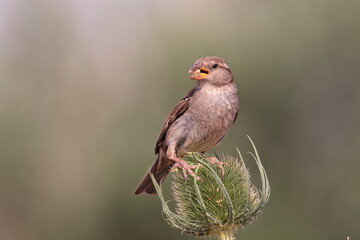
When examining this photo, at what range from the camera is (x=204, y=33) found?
18.1 meters

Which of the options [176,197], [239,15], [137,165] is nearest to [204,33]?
[239,15]

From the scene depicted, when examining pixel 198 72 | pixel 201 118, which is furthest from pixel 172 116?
pixel 198 72

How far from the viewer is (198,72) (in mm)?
6250

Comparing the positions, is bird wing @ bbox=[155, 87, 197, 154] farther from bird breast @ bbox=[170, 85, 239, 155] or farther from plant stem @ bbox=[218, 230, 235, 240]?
plant stem @ bbox=[218, 230, 235, 240]

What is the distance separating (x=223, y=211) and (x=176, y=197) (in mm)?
427

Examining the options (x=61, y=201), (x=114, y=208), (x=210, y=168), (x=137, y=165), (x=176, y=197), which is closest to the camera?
(x=210, y=168)

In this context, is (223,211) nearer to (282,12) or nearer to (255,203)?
(255,203)

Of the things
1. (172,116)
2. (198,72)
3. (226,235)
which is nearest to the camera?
(226,235)

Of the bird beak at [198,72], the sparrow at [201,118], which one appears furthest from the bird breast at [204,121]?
the bird beak at [198,72]

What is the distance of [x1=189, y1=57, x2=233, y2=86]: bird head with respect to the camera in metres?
6.30

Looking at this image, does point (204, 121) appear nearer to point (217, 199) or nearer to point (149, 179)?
point (149, 179)

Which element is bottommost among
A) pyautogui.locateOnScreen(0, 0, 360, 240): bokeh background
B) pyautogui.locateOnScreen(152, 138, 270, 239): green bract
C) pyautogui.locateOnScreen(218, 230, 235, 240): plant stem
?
pyautogui.locateOnScreen(0, 0, 360, 240): bokeh background

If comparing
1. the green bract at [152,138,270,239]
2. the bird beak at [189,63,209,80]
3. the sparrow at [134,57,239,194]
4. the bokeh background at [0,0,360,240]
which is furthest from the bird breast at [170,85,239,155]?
the bokeh background at [0,0,360,240]

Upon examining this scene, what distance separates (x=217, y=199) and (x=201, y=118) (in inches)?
105
